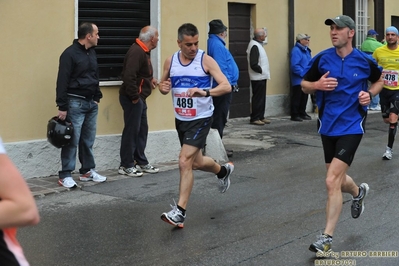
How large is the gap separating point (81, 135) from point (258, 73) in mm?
6245

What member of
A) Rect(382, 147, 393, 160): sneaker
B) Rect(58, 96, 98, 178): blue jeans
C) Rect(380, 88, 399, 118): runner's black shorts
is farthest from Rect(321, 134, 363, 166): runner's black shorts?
Rect(380, 88, 399, 118): runner's black shorts

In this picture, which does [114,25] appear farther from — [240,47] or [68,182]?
[240,47]

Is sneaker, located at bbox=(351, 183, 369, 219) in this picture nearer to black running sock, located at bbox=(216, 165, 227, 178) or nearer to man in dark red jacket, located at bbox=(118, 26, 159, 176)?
black running sock, located at bbox=(216, 165, 227, 178)

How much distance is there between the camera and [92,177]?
8.98 metres

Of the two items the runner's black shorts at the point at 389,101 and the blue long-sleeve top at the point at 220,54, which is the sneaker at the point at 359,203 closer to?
the runner's black shorts at the point at 389,101

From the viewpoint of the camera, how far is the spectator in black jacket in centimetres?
→ 843

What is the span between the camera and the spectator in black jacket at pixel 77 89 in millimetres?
8430

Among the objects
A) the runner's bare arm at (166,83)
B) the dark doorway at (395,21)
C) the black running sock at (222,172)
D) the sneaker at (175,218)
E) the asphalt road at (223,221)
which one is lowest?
the asphalt road at (223,221)

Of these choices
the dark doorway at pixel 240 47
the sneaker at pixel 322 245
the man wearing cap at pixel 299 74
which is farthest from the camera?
the man wearing cap at pixel 299 74

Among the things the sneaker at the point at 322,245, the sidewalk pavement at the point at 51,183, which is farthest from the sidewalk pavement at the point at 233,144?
the sneaker at the point at 322,245

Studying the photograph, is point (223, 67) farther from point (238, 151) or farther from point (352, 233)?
point (352, 233)

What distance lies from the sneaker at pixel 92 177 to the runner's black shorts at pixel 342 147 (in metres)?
3.64

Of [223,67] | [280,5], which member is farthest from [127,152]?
[280,5]

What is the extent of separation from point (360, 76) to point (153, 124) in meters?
4.69
